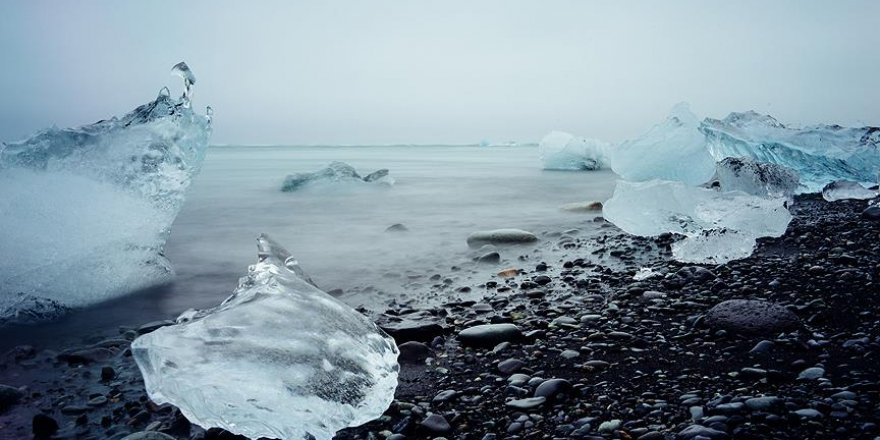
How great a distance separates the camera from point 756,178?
680 centimetres

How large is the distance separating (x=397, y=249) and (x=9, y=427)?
12.6 feet

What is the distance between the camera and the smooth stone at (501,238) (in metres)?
5.61

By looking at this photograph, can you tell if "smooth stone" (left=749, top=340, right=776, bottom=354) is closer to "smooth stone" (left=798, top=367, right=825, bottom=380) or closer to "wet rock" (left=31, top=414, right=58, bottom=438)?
"smooth stone" (left=798, top=367, right=825, bottom=380)

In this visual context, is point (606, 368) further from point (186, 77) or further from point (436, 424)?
point (186, 77)

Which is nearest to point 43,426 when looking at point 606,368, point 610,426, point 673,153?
point 610,426

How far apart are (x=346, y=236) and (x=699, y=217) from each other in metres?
3.88

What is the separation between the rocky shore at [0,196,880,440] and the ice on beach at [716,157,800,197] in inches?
127

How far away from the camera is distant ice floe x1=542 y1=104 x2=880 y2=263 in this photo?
4516mm

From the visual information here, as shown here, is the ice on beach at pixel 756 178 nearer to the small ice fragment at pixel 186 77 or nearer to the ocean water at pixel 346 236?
the ocean water at pixel 346 236

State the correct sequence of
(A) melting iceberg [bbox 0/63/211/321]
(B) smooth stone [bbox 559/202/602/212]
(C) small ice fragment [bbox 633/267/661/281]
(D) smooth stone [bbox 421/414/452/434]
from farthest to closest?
(B) smooth stone [bbox 559/202/602/212] < (C) small ice fragment [bbox 633/267/661/281] < (A) melting iceberg [bbox 0/63/211/321] < (D) smooth stone [bbox 421/414/452/434]

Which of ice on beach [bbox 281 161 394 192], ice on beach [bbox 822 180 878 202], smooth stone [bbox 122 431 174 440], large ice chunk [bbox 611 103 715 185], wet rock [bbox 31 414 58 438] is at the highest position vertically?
large ice chunk [bbox 611 103 715 185]

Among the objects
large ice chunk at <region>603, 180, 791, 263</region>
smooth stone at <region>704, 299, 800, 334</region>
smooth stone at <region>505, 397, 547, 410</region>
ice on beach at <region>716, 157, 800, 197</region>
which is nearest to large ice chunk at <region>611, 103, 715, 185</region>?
ice on beach at <region>716, 157, 800, 197</region>

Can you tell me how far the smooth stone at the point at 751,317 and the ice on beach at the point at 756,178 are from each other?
4667 millimetres

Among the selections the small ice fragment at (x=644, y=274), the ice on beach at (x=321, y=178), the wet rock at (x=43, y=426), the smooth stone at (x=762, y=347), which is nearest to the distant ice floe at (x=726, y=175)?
the small ice fragment at (x=644, y=274)
